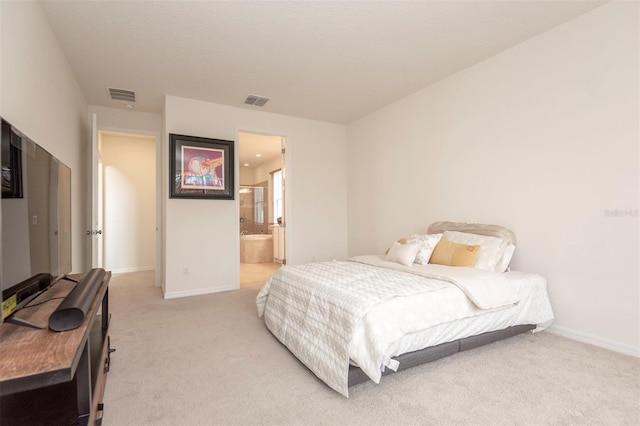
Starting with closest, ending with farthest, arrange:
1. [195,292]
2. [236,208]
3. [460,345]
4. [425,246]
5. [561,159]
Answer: [460,345] → [561,159] → [425,246] → [195,292] → [236,208]

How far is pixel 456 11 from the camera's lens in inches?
98.2

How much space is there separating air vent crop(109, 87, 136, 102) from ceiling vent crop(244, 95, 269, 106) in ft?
4.61

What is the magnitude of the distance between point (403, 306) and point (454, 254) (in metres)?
1.25

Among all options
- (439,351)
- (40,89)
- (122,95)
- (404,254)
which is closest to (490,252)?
(404,254)

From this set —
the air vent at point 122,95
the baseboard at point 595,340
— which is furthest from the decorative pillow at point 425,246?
the air vent at point 122,95

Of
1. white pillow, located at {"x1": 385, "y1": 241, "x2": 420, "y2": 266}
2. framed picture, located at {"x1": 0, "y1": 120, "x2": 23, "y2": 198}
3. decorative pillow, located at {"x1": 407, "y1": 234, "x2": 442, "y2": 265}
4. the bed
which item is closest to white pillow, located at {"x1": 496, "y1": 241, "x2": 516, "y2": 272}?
the bed

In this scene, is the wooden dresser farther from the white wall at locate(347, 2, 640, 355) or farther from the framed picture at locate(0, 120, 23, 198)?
the white wall at locate(347, 2, 640, 355)

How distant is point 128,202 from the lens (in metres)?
6.11

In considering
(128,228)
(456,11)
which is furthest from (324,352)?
(128,228)

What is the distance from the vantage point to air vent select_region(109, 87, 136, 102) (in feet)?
12.8

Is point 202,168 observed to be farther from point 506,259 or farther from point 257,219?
point 257,219

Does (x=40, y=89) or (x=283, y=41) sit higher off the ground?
(x=283, y=41)

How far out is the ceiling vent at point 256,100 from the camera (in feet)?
13.8

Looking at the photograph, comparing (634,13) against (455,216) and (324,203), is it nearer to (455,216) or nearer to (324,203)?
(455,216)
